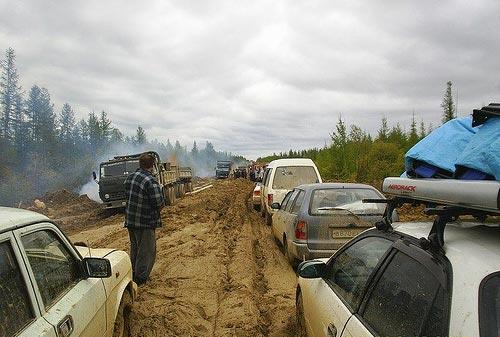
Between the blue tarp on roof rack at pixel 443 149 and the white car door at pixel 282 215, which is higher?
the blue tarp on roof rack at pixel 443 149

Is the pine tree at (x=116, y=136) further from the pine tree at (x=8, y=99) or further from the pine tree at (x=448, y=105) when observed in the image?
the pine tree at (x=448, y=105)

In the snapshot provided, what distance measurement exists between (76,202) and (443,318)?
26.9 m

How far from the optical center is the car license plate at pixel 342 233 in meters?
6.52

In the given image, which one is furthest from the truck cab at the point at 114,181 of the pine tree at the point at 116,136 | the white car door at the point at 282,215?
the pine tree at the point at 116,136

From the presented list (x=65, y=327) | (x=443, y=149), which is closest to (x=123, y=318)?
(x=65, y=327)

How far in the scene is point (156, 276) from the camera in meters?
6.93

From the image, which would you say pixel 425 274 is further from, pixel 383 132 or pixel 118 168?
pixel 383 132

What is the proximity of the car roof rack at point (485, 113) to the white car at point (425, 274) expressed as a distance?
1.29 feet

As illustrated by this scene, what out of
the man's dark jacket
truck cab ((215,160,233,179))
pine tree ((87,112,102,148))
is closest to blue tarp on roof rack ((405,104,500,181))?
the man's dark jacket

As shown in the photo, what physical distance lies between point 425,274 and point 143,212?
4.98 meters

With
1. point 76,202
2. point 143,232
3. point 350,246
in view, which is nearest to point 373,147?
point 76,202

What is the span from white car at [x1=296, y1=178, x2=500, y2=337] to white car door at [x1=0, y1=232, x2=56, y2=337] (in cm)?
172

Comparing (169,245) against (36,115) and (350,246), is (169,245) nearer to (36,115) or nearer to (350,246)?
(350,246)

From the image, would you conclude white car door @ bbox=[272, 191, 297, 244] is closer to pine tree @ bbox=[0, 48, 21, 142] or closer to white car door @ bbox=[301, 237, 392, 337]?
white car door @ bbox=[301, 237, 392, 337]
